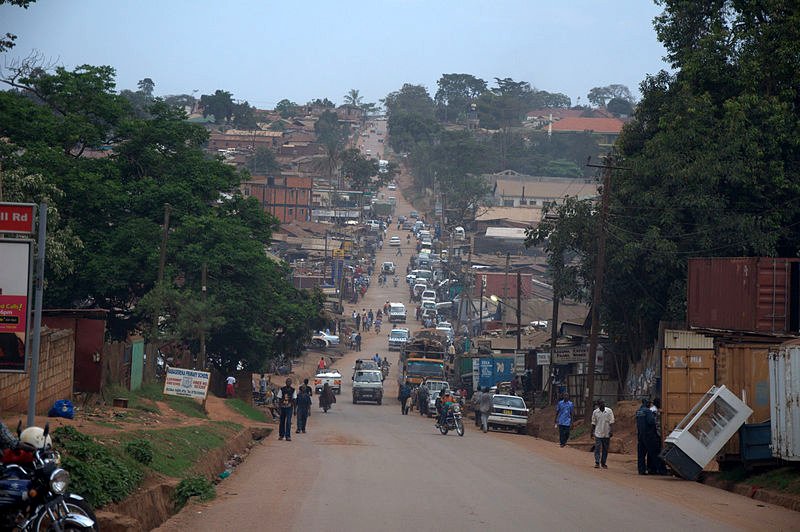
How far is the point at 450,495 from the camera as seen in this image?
1565 centimetres

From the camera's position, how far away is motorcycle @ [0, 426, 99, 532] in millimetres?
8664

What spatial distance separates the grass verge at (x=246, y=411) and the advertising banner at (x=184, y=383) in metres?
8.15

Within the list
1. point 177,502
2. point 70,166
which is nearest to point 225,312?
point 70,166

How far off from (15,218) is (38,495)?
3549 mm

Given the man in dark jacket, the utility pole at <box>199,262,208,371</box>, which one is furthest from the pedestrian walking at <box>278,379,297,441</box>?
the utility pole at <box>199,262,208,371</box>

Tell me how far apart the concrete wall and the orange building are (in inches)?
3585

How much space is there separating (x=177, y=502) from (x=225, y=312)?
26.1m

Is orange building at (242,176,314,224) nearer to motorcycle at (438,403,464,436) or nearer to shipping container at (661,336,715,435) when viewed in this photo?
motorcycle at (438,403,464,436)

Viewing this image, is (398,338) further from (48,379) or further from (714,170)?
(48,379)

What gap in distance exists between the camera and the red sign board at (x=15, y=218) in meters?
11.0

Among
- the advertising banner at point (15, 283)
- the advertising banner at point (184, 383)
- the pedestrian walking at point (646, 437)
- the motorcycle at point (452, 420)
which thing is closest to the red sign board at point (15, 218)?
the advertising banner at point (15, 283)

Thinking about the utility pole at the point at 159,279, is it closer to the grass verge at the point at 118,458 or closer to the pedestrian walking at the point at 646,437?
the grass verge at the point at 118,458

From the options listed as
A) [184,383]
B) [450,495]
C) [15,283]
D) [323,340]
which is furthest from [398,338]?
[15,283]

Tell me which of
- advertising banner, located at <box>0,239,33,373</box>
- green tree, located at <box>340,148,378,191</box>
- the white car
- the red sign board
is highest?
green tree, located at <box>340,148,378,191</box>
